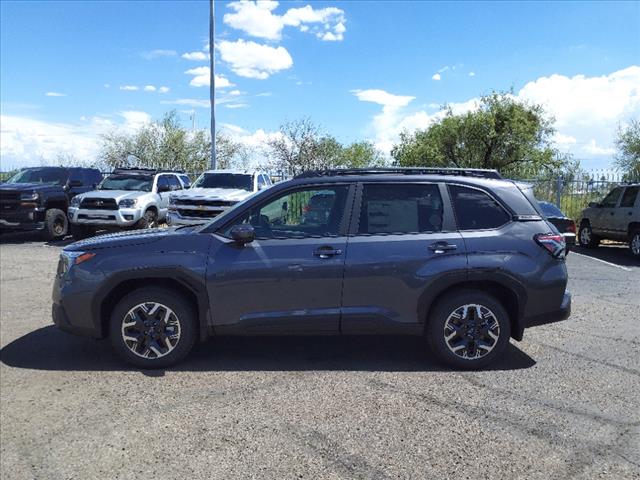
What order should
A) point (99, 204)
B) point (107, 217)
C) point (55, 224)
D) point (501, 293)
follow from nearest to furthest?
point (501, 293)
point (107, 217)
point (99, 204)
point (55, 224)

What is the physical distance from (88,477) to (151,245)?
209 cm

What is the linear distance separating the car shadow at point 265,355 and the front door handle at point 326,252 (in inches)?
40.7

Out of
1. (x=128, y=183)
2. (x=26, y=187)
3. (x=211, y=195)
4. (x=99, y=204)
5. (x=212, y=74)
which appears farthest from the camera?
(x=212, y=74)

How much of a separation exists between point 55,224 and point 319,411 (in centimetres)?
1304

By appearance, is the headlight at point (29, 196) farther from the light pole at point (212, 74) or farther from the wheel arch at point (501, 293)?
the wheel arch at point (501, 293)

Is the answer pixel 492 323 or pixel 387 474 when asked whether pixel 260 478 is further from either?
pixel 492 323

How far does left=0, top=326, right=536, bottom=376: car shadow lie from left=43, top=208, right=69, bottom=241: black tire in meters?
9.67

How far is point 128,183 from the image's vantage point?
15.2 m

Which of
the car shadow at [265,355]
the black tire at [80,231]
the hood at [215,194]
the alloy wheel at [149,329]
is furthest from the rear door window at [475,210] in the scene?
the black tire at [80,231]

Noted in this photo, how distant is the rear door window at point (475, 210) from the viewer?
4840 mm

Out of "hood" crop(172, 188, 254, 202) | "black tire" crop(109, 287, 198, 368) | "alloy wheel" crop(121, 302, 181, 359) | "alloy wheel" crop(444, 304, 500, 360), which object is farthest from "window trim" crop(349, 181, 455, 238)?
"hood" crop(172, 188, 254, 202)

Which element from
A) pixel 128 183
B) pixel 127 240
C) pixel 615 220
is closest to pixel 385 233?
pixel 127 240

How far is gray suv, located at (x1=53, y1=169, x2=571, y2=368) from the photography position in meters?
4.61

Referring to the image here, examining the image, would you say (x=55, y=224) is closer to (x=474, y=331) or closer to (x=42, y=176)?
(x=42, y=176)
